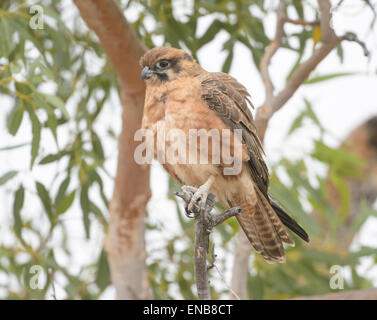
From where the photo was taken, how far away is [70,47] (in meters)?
3.46

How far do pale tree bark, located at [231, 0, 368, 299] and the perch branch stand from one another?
69 centimetres

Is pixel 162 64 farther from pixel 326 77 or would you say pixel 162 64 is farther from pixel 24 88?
pixel 326 77

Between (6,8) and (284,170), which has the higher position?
(6,8)

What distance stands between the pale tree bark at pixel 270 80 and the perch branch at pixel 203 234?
2.26 ft

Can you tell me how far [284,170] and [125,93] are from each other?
3.57ft

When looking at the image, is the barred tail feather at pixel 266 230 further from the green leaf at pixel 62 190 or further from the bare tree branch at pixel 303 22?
the green leaf at pixel 62 190

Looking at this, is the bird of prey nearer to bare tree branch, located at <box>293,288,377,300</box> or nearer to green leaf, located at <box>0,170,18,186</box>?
bare tree branch, located at <box>293,288,377,300</box>

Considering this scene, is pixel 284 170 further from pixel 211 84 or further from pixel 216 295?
pixel 211 84

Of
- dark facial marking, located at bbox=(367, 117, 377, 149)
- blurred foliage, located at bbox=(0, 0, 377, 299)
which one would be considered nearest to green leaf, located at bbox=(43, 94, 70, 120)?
blurred foliage, located at bbox=(0, 0, 377, 299)

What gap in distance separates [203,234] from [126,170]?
1.06 meters

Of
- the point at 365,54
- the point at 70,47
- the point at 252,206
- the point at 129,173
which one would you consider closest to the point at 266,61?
the point at 365,54

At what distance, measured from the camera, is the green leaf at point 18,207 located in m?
2.87

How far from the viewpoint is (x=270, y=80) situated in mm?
2584

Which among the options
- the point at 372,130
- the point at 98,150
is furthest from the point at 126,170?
the point at 372,130
